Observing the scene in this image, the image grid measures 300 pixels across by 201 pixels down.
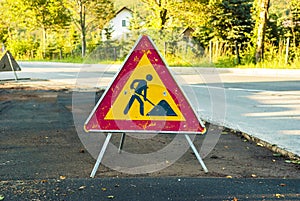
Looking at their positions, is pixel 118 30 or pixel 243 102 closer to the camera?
pixel 243 102

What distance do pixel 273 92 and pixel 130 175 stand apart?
8.36m

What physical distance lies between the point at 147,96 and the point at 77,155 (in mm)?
1420

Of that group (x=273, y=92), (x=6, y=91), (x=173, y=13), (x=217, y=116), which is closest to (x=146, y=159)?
(x=217, y=116)

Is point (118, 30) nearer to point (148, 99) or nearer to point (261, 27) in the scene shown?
point (148, 99)

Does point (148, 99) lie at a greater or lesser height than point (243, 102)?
greater

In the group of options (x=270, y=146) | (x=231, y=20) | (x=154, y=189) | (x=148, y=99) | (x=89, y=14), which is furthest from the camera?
(x=89, y=14)

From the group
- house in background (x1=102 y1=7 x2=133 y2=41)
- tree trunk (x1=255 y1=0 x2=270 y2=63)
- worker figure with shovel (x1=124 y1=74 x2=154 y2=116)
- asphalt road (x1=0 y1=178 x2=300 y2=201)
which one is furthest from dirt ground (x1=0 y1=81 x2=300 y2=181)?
tree trunk (x1=255 y1=0 x2=270 y2=63)

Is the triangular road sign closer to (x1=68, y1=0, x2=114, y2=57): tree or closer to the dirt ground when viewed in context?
the dirt ground

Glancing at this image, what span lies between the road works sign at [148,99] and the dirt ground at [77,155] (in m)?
0.54

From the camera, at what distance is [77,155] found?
5.17 metres

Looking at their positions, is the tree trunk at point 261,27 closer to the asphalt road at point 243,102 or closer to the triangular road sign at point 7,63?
the asphalt road at point 243,102

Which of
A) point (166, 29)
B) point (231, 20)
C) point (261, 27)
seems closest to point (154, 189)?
point (166, 29)

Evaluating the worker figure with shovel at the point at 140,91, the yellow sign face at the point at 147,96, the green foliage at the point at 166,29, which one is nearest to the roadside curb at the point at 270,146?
the green foliage at the point at 166,29

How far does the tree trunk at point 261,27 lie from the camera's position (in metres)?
20.9
